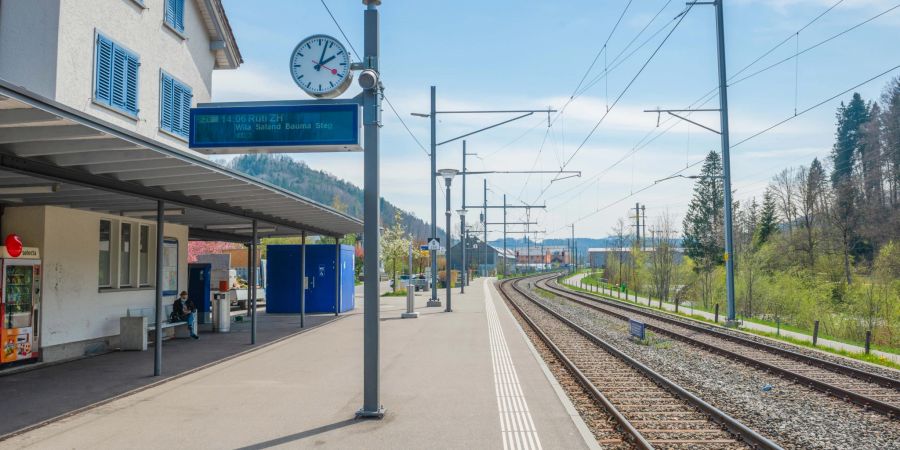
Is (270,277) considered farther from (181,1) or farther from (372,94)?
(372,94)

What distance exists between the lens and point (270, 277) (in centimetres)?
2544

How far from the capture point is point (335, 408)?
8.78 meters

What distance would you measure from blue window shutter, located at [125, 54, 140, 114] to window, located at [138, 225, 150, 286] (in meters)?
2.85

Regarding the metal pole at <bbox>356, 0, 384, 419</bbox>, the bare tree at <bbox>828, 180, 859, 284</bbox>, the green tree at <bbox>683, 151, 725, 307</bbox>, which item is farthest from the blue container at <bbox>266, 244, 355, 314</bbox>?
the green tree at <bbox>683, 151, 725, 307</bbox>

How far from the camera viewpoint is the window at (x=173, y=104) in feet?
55.1

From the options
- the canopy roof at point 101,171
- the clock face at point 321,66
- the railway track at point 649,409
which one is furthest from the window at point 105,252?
the railway track at point 649,409

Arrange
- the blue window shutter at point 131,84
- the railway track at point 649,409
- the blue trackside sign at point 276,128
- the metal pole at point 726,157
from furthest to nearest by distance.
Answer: the metal pole at point 726,157, the blue window shutter at point 131,84, the blue trackside sign at point 276,128, the railway track at point 649,409

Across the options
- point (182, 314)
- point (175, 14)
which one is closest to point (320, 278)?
point (182, 314)

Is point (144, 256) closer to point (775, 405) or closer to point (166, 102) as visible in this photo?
point (166, 102)

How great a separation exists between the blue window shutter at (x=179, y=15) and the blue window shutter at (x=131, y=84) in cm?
270

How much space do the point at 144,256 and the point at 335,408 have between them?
9.47 meters

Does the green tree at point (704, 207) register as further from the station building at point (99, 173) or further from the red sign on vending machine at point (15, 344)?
the red sign on vending machine at point (15, 344)

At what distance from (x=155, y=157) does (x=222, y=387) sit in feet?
13.1

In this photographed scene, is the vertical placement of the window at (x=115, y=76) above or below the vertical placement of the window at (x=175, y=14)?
below
